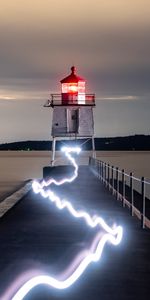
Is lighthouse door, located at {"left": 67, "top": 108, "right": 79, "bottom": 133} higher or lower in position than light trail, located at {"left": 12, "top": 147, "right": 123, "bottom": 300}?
higher

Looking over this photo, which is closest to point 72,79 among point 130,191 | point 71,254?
point 130,191

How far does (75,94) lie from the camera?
48469mm

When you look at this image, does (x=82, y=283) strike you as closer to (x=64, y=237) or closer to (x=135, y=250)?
(x=135, y=250)

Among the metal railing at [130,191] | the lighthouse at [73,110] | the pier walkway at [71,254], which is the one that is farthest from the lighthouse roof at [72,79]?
the pier walkway at [71,254]

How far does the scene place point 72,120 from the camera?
5234cm

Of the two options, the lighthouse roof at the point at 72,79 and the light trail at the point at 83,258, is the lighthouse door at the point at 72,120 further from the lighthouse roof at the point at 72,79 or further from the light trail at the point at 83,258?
the light trail at the point at 83,258

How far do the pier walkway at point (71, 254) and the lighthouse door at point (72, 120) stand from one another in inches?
1332

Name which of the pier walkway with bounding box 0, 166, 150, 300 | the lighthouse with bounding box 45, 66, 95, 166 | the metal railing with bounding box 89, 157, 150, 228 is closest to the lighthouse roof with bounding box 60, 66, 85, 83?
Result: the lighthouse with bounding box 45, 66, 95, 166

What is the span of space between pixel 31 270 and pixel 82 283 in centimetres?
98

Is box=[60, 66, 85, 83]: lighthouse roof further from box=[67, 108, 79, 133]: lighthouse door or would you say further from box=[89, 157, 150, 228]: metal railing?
box=[89, 157, 150, 228]: metal railing

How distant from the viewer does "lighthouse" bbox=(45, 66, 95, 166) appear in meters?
48.2

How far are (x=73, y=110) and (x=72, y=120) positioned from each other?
40.0 inches

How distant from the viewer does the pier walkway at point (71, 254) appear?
773cm

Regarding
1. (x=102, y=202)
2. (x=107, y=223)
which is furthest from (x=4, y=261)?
(x=102, y=202)
